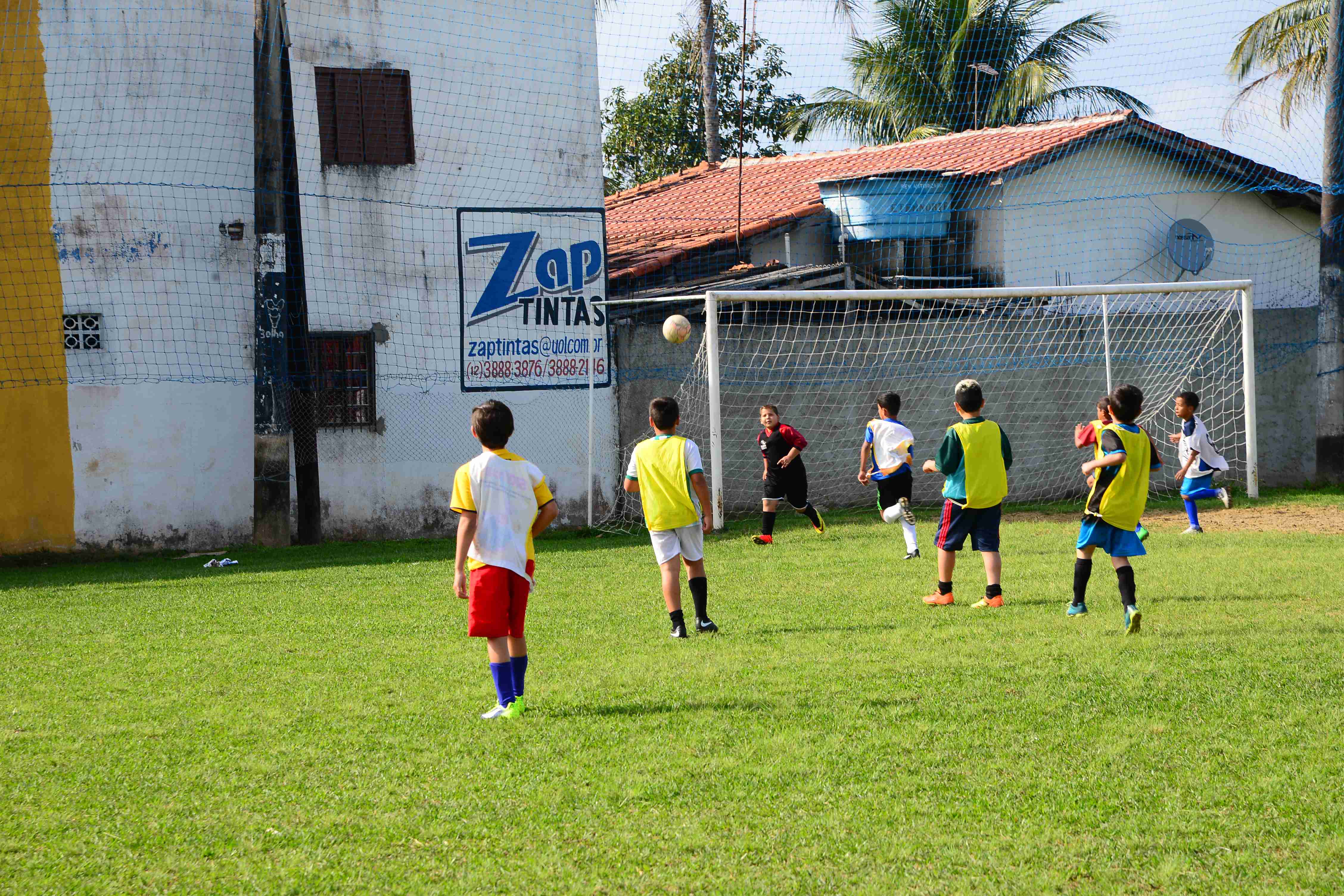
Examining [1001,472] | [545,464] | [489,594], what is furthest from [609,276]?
[489,594]

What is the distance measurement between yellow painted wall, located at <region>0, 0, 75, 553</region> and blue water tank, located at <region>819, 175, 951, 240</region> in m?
10.2

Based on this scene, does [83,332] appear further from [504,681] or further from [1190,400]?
[1190,400]

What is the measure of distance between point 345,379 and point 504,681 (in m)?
9.57

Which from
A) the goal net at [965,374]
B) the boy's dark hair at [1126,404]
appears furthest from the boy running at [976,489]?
the goal net at [965,374]

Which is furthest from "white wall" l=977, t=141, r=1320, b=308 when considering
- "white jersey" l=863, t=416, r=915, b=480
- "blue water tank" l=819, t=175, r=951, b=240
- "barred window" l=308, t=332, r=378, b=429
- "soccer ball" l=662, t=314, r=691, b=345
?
"barred window" l=308, t=332, r=378, b=429

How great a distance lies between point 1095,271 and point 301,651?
14.0 metres

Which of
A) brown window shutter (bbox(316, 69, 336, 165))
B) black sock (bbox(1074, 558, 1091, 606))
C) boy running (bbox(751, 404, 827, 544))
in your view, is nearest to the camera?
black sock (bbox(1074, 558, 1091, 606))

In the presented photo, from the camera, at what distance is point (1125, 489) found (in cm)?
737

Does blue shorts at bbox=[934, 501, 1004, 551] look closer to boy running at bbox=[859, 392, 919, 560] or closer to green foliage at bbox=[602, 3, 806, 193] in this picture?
boy running at bbox=[859, 392, 919, 560]

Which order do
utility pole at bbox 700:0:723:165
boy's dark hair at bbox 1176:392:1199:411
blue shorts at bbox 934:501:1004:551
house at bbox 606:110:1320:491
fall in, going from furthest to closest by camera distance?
utility pole at bbox 700:0:723:165
house at bbox 606:110:1320:491
boy's dark hair at bbox 1176:392:1199:411
blue shorts at bbox 934:501:1004:551

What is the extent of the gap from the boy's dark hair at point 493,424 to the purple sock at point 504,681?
1.00 meters

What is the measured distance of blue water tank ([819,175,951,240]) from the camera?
16.9 m

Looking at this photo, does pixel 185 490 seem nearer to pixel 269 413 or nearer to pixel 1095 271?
pixel 269 413

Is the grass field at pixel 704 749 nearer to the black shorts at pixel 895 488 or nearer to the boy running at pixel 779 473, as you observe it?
the black shorts at pixel 895 488
